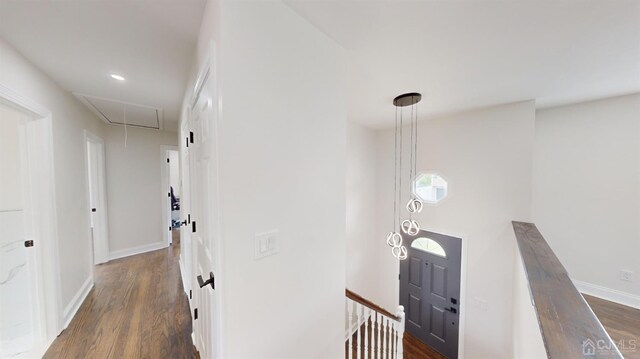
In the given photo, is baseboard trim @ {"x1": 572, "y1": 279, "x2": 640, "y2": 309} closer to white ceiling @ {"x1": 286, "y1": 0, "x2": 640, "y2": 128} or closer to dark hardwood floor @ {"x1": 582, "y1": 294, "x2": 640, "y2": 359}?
dark hardwood floor @ {"x1": 582, "y1": 294, "x2": 640, "y2": 359}

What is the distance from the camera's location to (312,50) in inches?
46.7

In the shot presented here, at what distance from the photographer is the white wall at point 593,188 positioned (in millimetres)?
2309

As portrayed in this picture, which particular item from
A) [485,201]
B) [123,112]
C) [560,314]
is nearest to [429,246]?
[485,201]

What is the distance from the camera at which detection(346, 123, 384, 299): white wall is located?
3.31m

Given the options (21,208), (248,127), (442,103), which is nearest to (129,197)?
(21,208)

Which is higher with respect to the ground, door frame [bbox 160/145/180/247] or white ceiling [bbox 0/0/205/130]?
white ceiling [bbox 0/0/205/130]

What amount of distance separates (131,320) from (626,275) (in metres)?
5.49

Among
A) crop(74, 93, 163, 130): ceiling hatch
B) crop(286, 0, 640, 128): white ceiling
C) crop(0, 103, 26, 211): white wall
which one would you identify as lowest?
crop(0, 103, 26, 211): white wall

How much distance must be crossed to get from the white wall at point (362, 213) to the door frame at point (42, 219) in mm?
3229

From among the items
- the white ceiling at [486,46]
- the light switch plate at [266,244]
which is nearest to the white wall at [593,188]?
the white ceiling at [486,46]

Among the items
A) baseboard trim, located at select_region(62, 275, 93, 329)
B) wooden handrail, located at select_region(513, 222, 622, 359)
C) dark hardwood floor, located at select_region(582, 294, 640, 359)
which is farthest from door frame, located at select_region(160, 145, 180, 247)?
dark hardwood floor, located at select_region(582, 294, 640, 359)

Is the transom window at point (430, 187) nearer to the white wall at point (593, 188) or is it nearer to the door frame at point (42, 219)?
the white wall at point (593, 188)

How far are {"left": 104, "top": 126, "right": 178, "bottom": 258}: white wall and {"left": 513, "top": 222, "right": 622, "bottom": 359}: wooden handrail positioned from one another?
5276 mm

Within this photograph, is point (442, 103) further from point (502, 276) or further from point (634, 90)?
point (502, 276)
